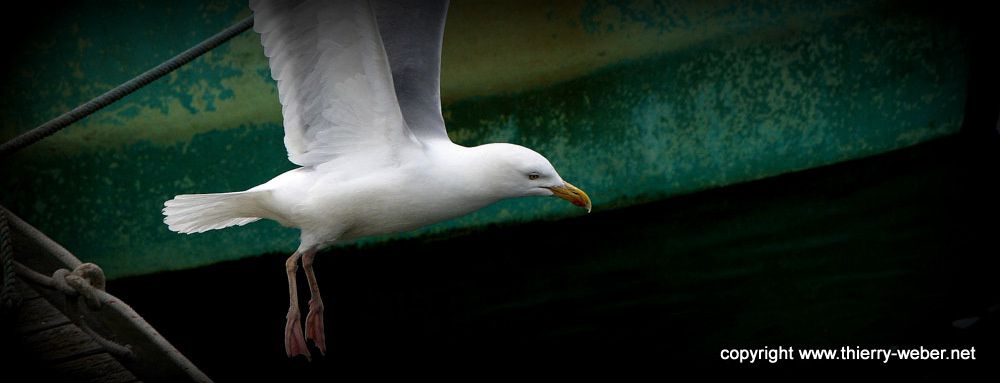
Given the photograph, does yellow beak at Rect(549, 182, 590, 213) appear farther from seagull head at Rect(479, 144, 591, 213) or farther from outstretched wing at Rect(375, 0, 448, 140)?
outstretched wing at Rect(375, 0, 448, 140)

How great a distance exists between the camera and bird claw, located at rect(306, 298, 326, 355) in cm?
214

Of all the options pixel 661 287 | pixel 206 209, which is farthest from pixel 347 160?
pixel 661 287

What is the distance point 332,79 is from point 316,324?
0.54m

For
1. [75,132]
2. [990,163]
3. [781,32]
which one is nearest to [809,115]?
[781,32]

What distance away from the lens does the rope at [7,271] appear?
62.6 inches

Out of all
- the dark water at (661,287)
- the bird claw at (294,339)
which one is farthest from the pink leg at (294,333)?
the dark water at (661,287)

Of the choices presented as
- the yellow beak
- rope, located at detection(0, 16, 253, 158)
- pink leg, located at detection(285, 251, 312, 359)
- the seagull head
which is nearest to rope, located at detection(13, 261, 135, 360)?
rope, located at detection(0, 16, 253, 158)

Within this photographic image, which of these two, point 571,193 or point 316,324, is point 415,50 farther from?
point 316,324

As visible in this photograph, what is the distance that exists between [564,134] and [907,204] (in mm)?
1320

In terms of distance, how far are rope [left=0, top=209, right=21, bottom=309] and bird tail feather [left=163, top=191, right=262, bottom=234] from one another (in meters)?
0.38

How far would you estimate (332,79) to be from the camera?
6.40ft

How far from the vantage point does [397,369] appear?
2.85m

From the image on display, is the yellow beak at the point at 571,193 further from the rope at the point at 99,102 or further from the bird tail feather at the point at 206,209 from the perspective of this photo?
the rope at the point at 99,102

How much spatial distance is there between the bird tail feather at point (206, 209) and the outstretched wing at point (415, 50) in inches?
15.8
